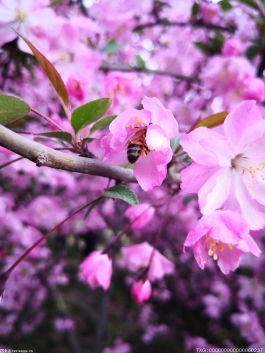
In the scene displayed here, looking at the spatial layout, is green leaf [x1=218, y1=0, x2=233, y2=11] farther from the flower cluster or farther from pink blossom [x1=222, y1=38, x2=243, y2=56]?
the flower cluster

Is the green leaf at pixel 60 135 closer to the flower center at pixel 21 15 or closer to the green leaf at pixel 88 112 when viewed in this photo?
the green leaf at pixel 88 112

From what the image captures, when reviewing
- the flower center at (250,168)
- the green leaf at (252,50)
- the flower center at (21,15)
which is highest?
the flower center at (21,15)

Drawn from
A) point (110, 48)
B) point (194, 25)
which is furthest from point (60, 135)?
point (194, 25)

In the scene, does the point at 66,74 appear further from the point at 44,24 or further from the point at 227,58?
the point at 227,58

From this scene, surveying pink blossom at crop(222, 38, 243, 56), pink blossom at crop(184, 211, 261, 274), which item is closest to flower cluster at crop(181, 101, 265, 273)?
pink blossom at crop(184, 211, 261, 274)

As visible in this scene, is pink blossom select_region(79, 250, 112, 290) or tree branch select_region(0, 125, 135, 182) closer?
tree branch select_region(0, 125, 135, 182)

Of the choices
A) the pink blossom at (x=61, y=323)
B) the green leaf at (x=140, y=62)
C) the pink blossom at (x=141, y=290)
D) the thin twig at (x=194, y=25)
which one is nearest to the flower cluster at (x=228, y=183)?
the pink blossom at (x=141, y=290)

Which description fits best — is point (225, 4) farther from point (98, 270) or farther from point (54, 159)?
point (54, 159)

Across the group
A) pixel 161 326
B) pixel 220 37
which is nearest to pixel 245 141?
pixel 220 37
